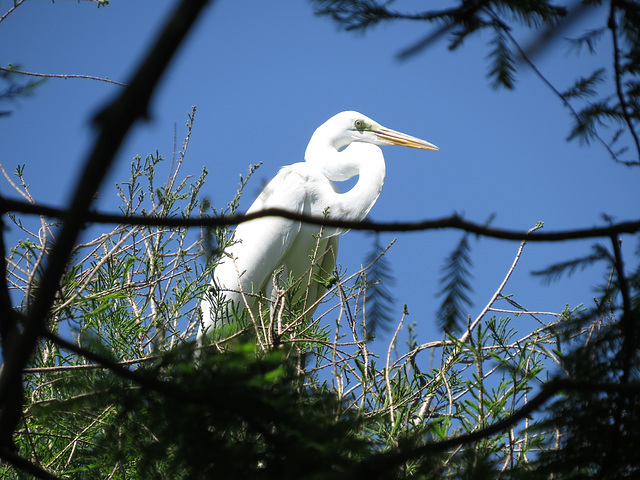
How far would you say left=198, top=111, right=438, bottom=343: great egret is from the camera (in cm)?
390

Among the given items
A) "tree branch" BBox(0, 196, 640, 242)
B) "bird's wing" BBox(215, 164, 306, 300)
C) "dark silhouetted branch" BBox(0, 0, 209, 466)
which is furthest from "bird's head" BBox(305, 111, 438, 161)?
"dark silhouetted branch" BBox(0, 0, 209, 466)

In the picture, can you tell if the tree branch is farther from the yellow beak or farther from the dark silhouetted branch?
the yellow beak

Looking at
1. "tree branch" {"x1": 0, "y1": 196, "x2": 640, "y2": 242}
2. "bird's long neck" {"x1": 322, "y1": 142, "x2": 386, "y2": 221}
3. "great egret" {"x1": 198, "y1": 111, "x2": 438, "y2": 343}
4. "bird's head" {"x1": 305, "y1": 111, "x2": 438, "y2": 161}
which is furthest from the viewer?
"bird's head" {"x1": 305, "y1": 111, "x2": 438, "y2": 161}

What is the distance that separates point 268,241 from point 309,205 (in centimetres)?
36

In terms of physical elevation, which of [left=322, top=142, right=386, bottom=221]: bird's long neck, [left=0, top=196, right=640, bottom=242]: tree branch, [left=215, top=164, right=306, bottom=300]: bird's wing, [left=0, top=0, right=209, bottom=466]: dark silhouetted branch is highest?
[left=322, top=142, right=386, bottom=221]: bird's long neck

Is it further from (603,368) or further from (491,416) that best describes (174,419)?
(491,416)

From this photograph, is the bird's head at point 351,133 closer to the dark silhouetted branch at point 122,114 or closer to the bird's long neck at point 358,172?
Answer: the bird's long neck at point 358,172

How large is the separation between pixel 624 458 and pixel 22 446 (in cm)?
197

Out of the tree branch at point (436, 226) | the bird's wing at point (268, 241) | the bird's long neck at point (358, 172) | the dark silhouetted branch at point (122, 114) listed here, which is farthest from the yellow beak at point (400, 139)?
the dark silhouetted branch at point (122, 114)

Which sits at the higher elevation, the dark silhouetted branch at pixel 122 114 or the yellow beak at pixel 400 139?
the yellow beak at pixel 400 139

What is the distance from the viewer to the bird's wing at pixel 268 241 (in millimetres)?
3896

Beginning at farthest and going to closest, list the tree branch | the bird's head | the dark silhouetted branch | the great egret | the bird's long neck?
the bird's head < the bird's long neck < the great egret < the tree branch < the dark silhouetted branch

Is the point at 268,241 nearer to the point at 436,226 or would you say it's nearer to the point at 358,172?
the point at 358,172

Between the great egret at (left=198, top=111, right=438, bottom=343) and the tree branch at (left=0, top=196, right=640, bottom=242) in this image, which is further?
the great egret at (left=198, top=111, right=438, bottom=343)
